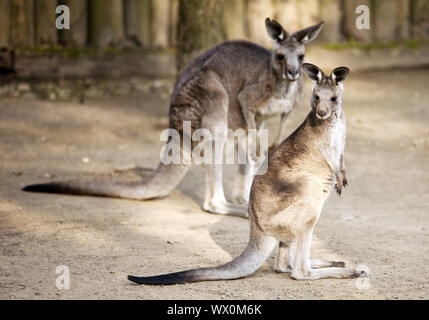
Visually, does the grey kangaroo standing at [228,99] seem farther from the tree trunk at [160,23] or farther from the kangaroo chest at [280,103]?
the tree trunk at [160,23]

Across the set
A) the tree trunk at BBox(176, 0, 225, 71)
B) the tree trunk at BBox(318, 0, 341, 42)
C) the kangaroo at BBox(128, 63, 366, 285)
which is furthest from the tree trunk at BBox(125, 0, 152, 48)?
the kangaroo at BBox(128, 63, 366, 285)

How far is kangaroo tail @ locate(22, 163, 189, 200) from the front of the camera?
6.37 meters

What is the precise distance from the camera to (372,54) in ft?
34.6

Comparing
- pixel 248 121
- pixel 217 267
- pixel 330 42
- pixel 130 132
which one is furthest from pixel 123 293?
pixel 330 42

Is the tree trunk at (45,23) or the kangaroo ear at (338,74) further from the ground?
the tree trunk at (45,23)

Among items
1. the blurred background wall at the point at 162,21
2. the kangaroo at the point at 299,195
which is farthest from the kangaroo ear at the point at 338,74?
the blurred background wall at the point at 162,21

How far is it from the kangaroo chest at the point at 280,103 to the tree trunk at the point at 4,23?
4571 millimetres

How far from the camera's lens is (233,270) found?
14.8 feet

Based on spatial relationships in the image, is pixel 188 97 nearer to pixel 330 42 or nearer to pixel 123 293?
pixel 123 293

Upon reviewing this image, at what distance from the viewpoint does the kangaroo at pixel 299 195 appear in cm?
448

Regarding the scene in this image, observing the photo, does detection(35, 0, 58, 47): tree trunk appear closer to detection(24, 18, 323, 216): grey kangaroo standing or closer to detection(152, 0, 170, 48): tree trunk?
detection(152, 0, 170, 48): tree trunk

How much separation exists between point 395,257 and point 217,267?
1.25m

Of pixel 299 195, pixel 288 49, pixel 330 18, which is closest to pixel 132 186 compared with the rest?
pixel 288 49

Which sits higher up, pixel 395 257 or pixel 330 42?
pixel 330 42
